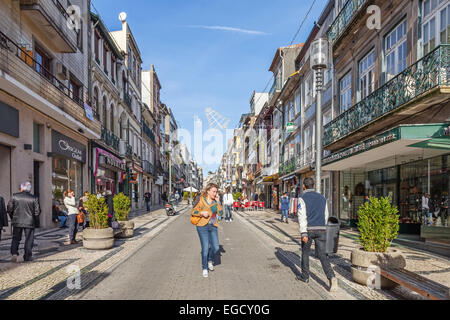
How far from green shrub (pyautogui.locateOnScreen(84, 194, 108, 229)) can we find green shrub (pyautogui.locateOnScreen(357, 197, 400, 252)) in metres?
6.36

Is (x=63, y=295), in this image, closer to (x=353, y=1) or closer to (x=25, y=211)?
(x=25, y=211)

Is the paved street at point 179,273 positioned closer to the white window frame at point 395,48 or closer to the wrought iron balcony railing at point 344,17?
the white window frame at point 395,48

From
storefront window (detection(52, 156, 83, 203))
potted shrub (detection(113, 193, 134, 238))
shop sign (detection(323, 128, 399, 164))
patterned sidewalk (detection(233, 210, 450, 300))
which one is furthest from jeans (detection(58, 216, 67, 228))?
shop sign (detection(323, 128, 399, 164))

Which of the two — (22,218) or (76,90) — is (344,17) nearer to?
(76,90)

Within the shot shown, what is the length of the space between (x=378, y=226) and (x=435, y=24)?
760 cm

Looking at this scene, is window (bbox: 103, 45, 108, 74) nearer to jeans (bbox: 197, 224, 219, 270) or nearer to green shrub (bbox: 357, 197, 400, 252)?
jeans (bbox: 197, 224, 219, 270)

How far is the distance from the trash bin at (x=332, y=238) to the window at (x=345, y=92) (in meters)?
11.9

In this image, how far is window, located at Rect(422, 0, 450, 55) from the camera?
32.4ft

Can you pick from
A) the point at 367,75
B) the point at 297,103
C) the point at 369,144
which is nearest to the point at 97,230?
the point at 369,144

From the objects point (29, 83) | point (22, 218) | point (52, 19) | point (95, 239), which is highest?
point (52, 19)

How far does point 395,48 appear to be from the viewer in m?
12.8

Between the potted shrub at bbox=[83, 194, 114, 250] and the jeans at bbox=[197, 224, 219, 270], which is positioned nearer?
the jeans at bbox=[197, 224, 219, 270]

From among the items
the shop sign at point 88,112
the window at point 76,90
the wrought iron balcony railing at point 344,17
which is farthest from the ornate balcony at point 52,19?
the wrought iron balcony railing at point 344,17
